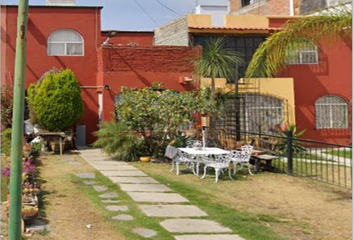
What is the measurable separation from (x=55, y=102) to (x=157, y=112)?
440cm

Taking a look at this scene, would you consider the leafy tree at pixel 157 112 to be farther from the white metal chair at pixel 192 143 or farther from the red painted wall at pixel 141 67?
the red painted wall at pixel 141 67

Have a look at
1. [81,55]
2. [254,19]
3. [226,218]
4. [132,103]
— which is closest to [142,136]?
[132,103]

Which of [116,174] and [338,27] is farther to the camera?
[116,174]

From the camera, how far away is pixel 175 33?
69.0ft

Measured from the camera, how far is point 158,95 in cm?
1439

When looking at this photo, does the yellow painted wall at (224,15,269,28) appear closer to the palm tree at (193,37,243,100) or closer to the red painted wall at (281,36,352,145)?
the red painted wall at (281,36,352,145)

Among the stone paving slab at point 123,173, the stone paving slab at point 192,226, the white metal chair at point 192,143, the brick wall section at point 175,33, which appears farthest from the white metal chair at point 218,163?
the brick wall section at point 175,33

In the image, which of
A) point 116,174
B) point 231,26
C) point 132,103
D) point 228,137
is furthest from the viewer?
point 231,26

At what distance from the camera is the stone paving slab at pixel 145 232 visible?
614cm

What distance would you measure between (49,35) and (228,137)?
8.42m

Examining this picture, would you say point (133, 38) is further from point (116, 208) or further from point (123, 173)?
point (116, 208)

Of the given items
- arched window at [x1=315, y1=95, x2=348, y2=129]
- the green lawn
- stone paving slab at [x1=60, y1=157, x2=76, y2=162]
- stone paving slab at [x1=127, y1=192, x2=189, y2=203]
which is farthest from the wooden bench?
arched window at [x1=315, y1=95, x2=348, y2=129]

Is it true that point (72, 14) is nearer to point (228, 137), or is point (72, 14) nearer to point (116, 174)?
point (228, 137)

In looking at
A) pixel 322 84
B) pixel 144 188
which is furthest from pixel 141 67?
pixel 144 188
